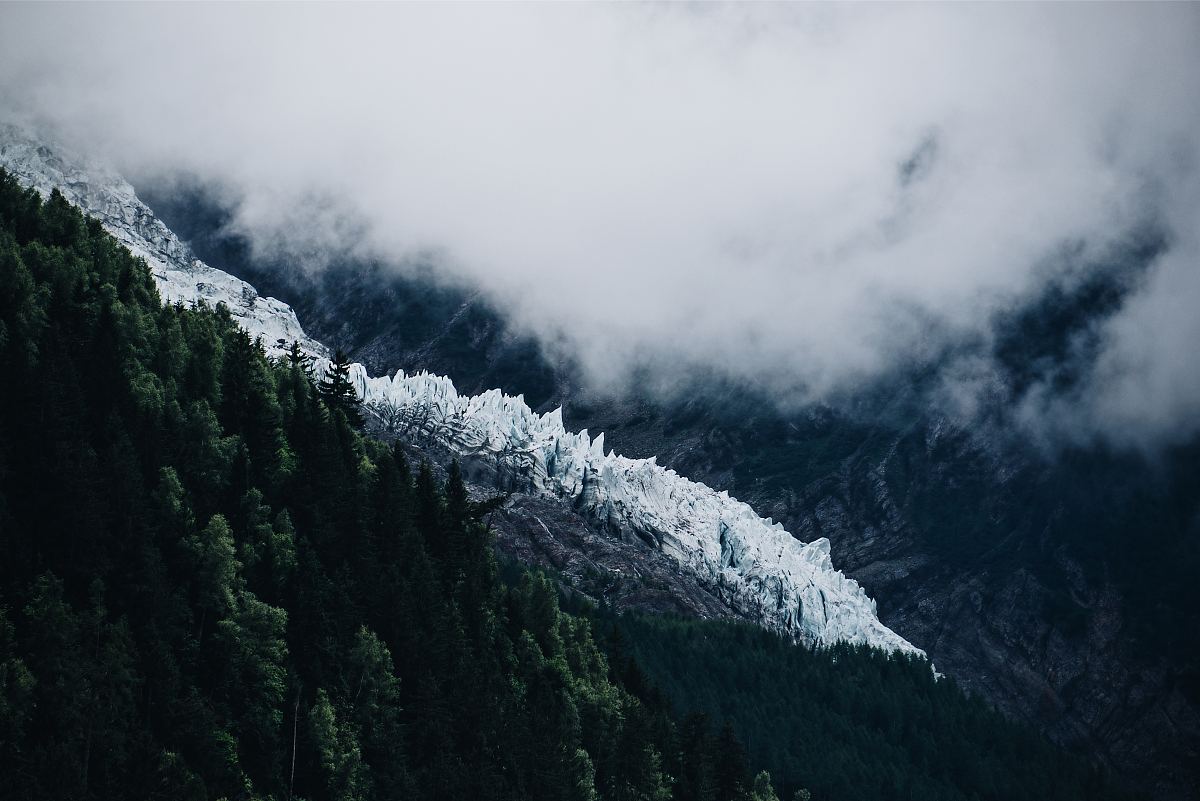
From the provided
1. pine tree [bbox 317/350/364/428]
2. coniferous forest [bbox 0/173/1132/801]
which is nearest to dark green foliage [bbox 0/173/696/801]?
coniferous forest [bbox 0/173/1132/801]

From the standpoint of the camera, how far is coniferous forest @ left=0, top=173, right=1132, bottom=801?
9338cm

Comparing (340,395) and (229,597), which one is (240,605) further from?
(340,395)

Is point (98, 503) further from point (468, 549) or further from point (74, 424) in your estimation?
point (468, 549)

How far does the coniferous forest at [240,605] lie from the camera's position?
9338 centimetres

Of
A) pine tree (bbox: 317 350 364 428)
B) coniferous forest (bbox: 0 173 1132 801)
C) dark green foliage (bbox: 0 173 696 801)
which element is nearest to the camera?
dark green foliage (bbox: 0 173 696 801)

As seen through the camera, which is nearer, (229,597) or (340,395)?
(229,597)

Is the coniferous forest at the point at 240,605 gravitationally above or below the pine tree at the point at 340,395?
below

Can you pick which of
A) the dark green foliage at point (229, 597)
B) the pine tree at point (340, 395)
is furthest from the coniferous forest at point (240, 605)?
the pine tree at point (340, 395)

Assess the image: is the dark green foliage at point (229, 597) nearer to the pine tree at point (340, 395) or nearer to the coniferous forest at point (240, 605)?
the coniferous forest at point (240, 605)

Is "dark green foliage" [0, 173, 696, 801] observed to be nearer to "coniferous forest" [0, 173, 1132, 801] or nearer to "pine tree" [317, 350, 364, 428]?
"coniferous forest" [0, 173, 1132, 801]

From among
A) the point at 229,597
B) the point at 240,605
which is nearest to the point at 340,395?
the point at 240,605

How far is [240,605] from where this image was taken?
359 ft

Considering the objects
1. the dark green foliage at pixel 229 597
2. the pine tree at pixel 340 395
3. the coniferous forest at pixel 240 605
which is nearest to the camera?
the dark green foliage at pixel 229 597

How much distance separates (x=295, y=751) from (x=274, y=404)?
43.3 meters
